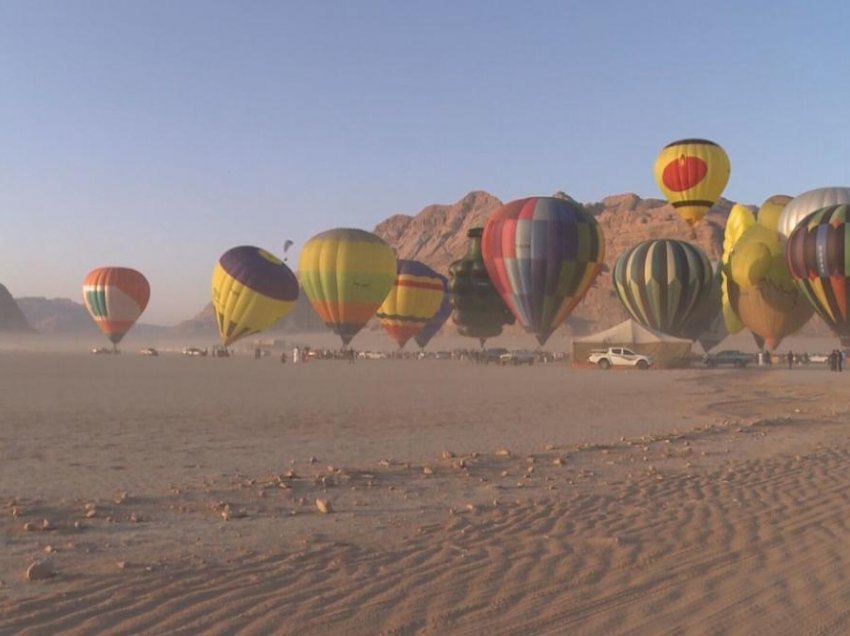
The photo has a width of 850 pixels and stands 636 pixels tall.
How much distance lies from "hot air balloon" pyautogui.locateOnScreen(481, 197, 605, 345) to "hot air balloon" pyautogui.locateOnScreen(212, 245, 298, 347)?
17879mm

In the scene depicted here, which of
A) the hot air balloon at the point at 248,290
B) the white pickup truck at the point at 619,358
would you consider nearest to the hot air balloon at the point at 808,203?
the white pickup truck at the point at 619,358

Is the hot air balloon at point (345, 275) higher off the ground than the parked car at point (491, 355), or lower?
higher

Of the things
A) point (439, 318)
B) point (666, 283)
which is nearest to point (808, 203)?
point (666, 283)

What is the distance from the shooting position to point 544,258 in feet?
136

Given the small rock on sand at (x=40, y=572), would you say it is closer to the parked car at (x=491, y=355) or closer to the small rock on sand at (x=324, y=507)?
the small rock on sand at (x=324, y=507)

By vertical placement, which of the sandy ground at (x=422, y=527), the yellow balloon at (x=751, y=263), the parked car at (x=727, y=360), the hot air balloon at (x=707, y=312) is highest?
the yellow balloon at (x=751, y=263)

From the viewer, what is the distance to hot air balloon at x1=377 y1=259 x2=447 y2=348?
6644cm

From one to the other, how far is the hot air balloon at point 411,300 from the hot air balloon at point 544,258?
74.8 feet

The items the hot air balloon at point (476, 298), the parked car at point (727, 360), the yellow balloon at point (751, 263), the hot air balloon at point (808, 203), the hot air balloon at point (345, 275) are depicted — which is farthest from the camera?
the hot air balloon at point (476, 298)

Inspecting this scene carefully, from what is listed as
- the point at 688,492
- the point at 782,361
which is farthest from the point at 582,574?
the point at 782,361

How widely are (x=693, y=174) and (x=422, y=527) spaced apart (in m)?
45.0

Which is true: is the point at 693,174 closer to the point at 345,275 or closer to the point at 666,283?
the point at 666,283

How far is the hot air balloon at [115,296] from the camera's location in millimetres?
72688

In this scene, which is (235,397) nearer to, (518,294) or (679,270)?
Answer: (518,294)
